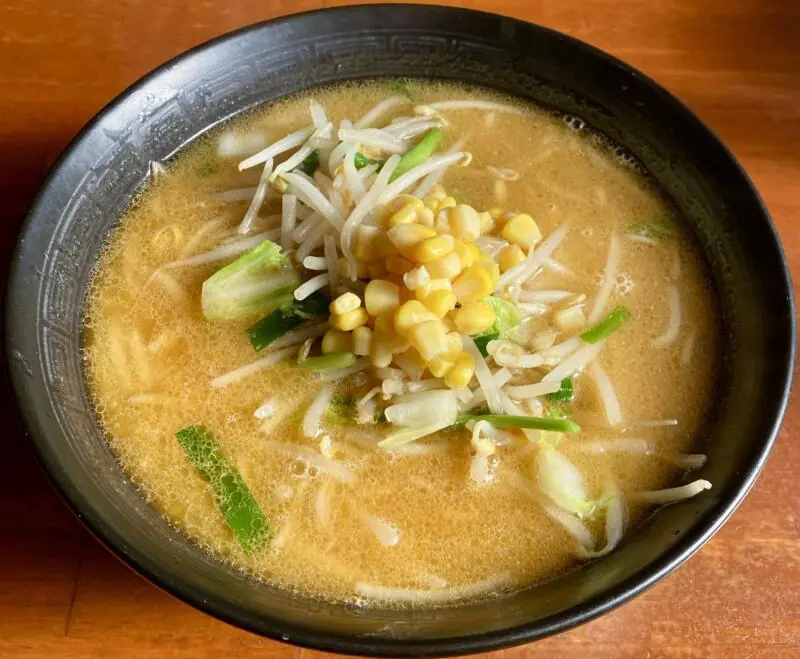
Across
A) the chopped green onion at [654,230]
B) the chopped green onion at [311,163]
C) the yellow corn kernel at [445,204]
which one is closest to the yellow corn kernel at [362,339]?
the yellow corn kernel at [445,204]

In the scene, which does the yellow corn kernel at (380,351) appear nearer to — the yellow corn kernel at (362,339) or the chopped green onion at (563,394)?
the yellow corn kernel at (362,339)

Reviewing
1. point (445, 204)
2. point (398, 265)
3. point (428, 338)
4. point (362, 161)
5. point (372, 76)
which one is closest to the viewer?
point (428, 338)

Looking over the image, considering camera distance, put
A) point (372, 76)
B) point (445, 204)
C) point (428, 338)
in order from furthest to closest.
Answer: point (372, 76), point (445, 204), point (428, 338)

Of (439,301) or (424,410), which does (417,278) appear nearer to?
(439,301)

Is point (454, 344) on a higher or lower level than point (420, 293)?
lower

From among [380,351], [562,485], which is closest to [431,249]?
[380,351]

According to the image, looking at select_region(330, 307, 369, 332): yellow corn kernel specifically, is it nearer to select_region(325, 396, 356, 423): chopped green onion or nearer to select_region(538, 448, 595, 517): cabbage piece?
select_region(325, 396, 356, 423): chopped green onion
